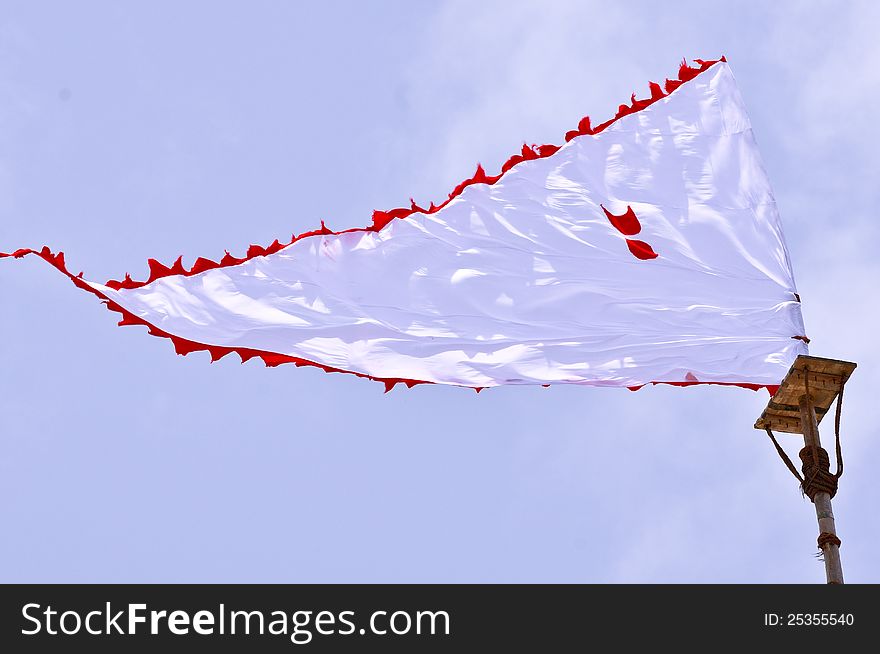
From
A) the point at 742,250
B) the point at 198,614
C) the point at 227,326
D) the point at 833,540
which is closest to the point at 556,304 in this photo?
the point at 742,250

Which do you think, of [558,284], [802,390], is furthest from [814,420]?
[558,284]

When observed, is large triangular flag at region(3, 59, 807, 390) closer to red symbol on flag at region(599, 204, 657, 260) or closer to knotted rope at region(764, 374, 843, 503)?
red symbol on flag at region(599, 204, 657, 260)

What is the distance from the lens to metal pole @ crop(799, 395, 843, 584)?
16.3 meters

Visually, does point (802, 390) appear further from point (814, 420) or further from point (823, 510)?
point (823, 510)

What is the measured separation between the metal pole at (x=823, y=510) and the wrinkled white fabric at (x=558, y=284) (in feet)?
4.43

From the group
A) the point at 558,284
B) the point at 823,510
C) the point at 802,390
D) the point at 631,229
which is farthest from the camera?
the point at 631,229

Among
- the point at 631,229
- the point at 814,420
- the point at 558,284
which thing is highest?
the point at 631,229

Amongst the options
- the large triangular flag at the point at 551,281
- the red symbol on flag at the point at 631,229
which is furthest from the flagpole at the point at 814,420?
the red symbol on flag at the point at 631,229

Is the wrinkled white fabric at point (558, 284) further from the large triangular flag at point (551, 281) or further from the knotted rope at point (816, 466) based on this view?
the knotted rope at point (816, 466)

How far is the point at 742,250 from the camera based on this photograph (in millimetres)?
20188

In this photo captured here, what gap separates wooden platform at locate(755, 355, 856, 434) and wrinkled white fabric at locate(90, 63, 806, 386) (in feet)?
3.67

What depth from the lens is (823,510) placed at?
16656 millimetres

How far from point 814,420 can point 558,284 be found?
392cm

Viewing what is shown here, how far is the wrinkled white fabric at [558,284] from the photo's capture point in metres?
19.3
